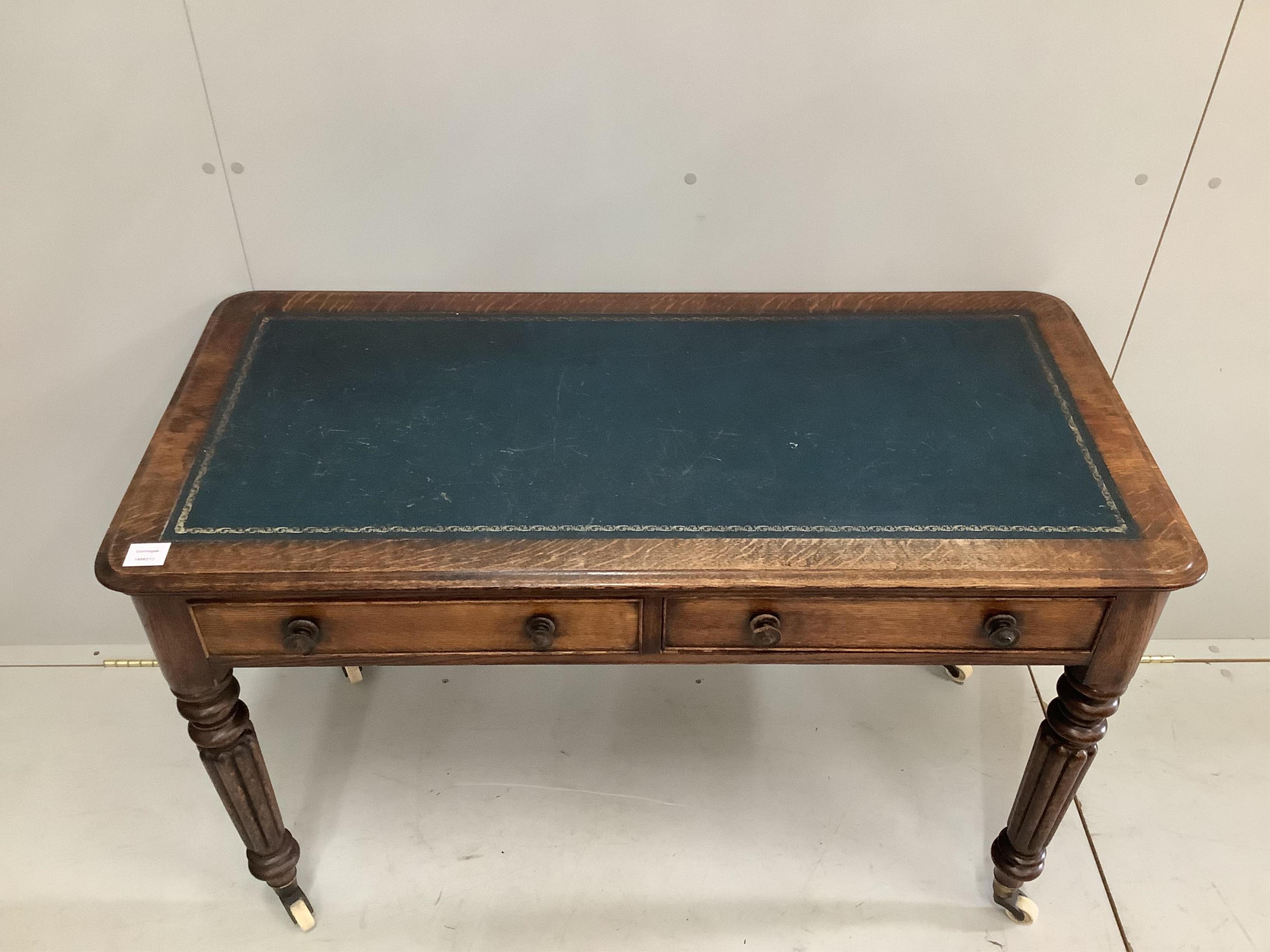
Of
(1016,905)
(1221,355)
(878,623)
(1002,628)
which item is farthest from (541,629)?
(1221,355)

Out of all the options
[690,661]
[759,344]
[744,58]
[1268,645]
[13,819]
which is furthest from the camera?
[1268,645]

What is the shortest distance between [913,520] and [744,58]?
33.2 inches

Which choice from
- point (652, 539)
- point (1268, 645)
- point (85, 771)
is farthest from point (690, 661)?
point (1268, 645)

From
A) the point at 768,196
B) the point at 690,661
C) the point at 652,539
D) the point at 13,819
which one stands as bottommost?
the point at 13,819

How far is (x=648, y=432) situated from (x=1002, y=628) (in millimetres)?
Result: 621

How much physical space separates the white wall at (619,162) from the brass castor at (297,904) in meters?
0.99

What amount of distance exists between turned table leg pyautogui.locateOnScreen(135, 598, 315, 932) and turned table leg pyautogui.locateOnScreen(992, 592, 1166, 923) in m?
1.32

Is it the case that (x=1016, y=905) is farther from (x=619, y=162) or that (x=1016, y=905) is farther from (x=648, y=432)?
(x=619, y=162)

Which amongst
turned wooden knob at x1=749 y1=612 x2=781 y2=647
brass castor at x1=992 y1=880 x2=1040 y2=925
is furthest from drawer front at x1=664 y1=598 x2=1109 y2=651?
brass castor at x1=992 y1=880 x2=1040 y2=925

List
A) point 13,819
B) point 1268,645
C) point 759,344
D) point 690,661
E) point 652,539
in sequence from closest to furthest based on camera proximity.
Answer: point 652,539 < point 690,661 < point 759,344 < point 13,819 < point 1268,645

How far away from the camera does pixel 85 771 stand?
223cm

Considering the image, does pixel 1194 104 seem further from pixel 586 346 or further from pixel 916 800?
pixel 916 800

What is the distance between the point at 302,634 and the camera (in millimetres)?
1509

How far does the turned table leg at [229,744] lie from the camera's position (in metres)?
1.52
